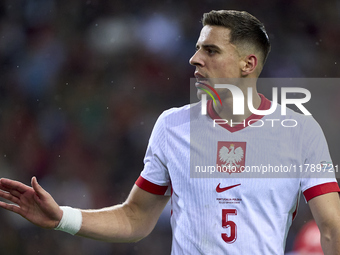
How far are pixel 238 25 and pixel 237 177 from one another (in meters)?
0.80

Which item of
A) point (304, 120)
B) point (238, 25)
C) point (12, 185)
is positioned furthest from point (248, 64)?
Answer: point (12, 185)

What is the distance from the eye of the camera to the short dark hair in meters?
2.51

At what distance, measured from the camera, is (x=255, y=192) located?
7.29 ft

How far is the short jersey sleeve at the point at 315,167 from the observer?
7.06ft

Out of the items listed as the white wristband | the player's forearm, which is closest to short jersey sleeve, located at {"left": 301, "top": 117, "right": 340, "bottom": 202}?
the player's forearm

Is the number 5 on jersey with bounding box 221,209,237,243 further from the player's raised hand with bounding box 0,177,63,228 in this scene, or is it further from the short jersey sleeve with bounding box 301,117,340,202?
the player's raised hand with bounding box 0,177,63,228

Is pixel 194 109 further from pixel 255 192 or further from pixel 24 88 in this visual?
pixel 24 88

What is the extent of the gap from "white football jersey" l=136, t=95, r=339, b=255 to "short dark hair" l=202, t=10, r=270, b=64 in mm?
347

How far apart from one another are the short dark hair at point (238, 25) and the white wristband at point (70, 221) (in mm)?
1152

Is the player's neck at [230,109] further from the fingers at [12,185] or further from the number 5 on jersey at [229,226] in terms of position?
the fingers at [12,185]

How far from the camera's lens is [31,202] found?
2.13m

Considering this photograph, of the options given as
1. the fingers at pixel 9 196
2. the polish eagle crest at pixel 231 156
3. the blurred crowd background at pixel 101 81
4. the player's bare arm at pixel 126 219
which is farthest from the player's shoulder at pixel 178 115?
the blurred crowd background at pixel 101 81

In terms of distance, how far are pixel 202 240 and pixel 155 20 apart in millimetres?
4065

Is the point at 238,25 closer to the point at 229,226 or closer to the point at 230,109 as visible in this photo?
the point at 230,109
